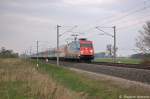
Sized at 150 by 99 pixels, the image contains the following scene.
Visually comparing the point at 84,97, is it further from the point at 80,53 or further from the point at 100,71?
the point at 80,53

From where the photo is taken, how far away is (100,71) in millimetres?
30344

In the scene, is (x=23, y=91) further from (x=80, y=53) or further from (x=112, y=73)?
(x=80, y=53)

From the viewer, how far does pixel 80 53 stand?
161 ft

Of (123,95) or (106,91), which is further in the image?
(106,91)

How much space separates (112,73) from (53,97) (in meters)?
13.4

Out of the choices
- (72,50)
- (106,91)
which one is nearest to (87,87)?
(106,91)

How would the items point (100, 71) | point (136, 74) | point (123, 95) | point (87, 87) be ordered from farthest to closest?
point (100, 71) < point (136, 74) < point (87, 87) < point (123, 95)

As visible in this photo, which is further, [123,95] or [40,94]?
[40,94]

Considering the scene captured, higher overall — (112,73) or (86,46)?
(86,46)

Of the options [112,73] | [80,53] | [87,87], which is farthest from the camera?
[80,53]

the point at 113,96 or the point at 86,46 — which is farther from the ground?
the point at 86,46

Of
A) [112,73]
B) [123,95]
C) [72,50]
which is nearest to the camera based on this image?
[123,95]

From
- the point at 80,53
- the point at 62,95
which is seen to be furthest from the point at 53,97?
the point at 80,53

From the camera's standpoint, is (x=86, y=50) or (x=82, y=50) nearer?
(x=82, y=50)
